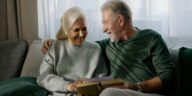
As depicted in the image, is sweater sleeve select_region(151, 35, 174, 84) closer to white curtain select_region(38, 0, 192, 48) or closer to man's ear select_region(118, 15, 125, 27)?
man's ear select_region(118, 15, 125, 27)

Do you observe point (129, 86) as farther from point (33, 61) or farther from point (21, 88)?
point (33, 61)

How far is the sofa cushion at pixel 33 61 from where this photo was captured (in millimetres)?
2512

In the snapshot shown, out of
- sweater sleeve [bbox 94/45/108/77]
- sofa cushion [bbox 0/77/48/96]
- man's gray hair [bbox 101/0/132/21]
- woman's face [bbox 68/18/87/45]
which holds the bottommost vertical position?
sofa cushion [bbox 0/77/48/96]

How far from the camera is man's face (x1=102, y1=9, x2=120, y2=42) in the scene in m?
Answer: 1.97

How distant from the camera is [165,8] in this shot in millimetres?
2234

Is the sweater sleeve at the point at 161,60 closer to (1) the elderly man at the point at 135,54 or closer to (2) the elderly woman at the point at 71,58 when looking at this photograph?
(1) the elderly man at the point at 135,54

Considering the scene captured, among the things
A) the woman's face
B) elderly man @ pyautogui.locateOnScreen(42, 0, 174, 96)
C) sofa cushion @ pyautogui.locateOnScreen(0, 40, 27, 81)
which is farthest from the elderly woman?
sofa cushion @ pyautogui.locateOnScreen(0, 40, 27, 81)

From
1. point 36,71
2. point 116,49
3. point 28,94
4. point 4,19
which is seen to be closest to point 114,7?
point 116,49

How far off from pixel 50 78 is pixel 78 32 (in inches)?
13.2

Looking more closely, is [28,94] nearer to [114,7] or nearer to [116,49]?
[116,49]

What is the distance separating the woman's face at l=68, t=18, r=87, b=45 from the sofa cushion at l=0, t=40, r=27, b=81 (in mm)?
805

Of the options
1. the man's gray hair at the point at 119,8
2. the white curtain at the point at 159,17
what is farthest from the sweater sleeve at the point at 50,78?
the white curtain at the point at 159,17

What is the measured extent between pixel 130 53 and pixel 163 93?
32 cm

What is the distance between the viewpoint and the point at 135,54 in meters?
2.00
